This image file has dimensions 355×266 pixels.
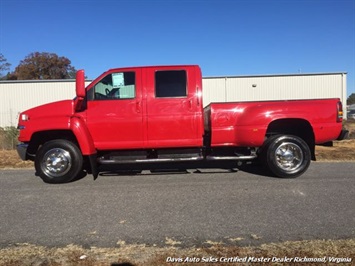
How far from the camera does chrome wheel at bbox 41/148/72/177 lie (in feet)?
22.9

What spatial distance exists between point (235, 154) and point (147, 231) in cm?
348

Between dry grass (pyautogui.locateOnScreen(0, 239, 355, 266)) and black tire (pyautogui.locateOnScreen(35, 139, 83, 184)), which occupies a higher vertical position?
black tire (pyautogui.locateOnScreen(35, 139, 83, 184))

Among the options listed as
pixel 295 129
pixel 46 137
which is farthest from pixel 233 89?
pixel 46 137

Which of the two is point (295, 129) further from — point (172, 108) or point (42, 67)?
point (42, 67)

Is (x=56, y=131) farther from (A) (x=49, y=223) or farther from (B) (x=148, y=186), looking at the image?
(A) (x=49, y=223)

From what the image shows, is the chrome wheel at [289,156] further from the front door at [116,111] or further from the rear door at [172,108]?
the front door at [116,111]

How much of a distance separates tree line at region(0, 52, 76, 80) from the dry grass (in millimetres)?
65609

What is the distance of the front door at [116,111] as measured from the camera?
7.08 m

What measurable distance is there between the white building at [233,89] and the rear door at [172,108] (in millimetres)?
25572

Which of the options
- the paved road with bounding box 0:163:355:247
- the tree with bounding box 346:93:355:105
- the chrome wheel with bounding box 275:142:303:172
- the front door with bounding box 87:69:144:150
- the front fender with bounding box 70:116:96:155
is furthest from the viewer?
the tree with bounding box 346:93:355:105

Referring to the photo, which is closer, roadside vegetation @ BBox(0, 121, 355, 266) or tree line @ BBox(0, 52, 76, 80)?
roadside vegetation @ BBox(0, 121, 355, 266)

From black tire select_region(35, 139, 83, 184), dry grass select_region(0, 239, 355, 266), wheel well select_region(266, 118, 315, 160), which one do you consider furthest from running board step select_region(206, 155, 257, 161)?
dry grass select_region(0, 239, 355, 266)

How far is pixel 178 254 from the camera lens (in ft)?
12.2

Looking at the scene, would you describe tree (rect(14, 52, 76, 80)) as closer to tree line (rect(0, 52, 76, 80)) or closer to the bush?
tree line (rect(0, 52, 76, 80))
